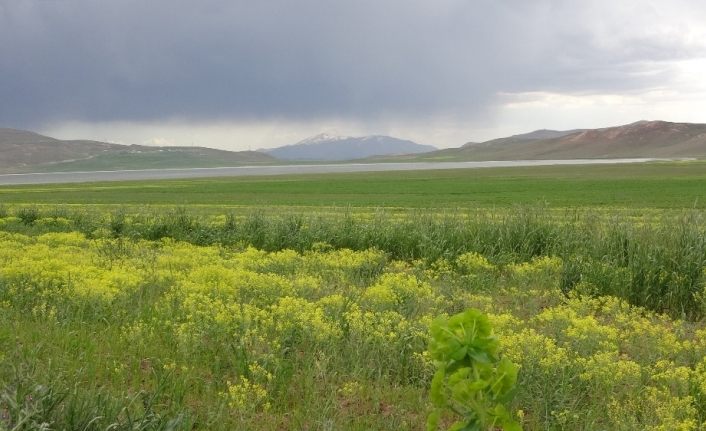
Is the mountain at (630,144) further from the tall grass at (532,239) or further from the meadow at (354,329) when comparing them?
the meadow at (354,329)

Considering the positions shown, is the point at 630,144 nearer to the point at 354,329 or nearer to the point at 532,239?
the point at 532,239

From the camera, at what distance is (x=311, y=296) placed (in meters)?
8.81

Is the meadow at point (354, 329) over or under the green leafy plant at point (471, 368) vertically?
under

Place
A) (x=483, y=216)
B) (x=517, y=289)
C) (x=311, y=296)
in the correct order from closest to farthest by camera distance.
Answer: (x=311, y=296)
(x=517, y=289)
(x=483, y=216)

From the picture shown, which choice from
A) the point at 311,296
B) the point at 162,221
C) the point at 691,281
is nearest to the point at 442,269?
the point at 311,296

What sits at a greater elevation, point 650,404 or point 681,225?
point 681,225

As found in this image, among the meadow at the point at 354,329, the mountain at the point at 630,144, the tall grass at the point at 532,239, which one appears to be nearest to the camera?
the meadow at the point at 354,329

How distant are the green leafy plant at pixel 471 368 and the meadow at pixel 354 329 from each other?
0.40 ft

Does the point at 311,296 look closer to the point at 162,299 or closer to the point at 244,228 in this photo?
the point at 162,299

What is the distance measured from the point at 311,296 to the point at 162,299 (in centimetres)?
206

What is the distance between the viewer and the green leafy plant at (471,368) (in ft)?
8.48

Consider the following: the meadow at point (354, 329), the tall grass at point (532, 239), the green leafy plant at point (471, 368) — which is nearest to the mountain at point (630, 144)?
the tall grass at point (532, 239)

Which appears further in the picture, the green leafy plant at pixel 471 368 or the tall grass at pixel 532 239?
the tall grass at pixel 532 239

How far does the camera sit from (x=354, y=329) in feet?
22.1
